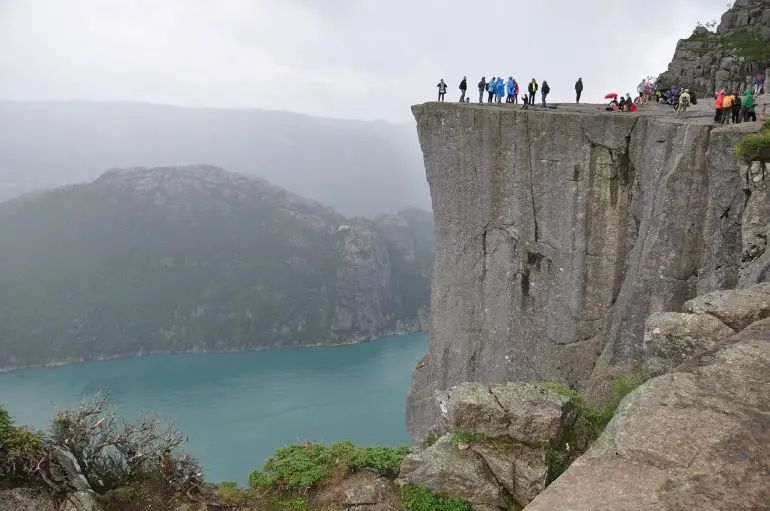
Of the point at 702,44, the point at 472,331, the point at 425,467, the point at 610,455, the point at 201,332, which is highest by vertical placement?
the point at 702,44

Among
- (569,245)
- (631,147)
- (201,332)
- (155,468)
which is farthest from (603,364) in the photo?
(201,332)

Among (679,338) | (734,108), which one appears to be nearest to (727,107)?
(734,108)

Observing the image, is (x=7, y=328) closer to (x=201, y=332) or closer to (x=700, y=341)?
(x=201, y=332)

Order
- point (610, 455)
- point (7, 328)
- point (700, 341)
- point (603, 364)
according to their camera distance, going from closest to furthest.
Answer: point (610, 455) → point (700, 341) → point (603, 364) → point (7, 328)

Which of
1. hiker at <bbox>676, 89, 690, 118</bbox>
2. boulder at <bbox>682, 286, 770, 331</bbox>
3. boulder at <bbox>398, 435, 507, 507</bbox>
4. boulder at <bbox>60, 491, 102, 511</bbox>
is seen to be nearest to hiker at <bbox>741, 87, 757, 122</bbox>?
hiker at <bbox>676, 89, 690, 118</bbox>

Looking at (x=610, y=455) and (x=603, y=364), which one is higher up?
(x=610, y=455)

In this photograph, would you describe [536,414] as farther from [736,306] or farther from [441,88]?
[441,88]
